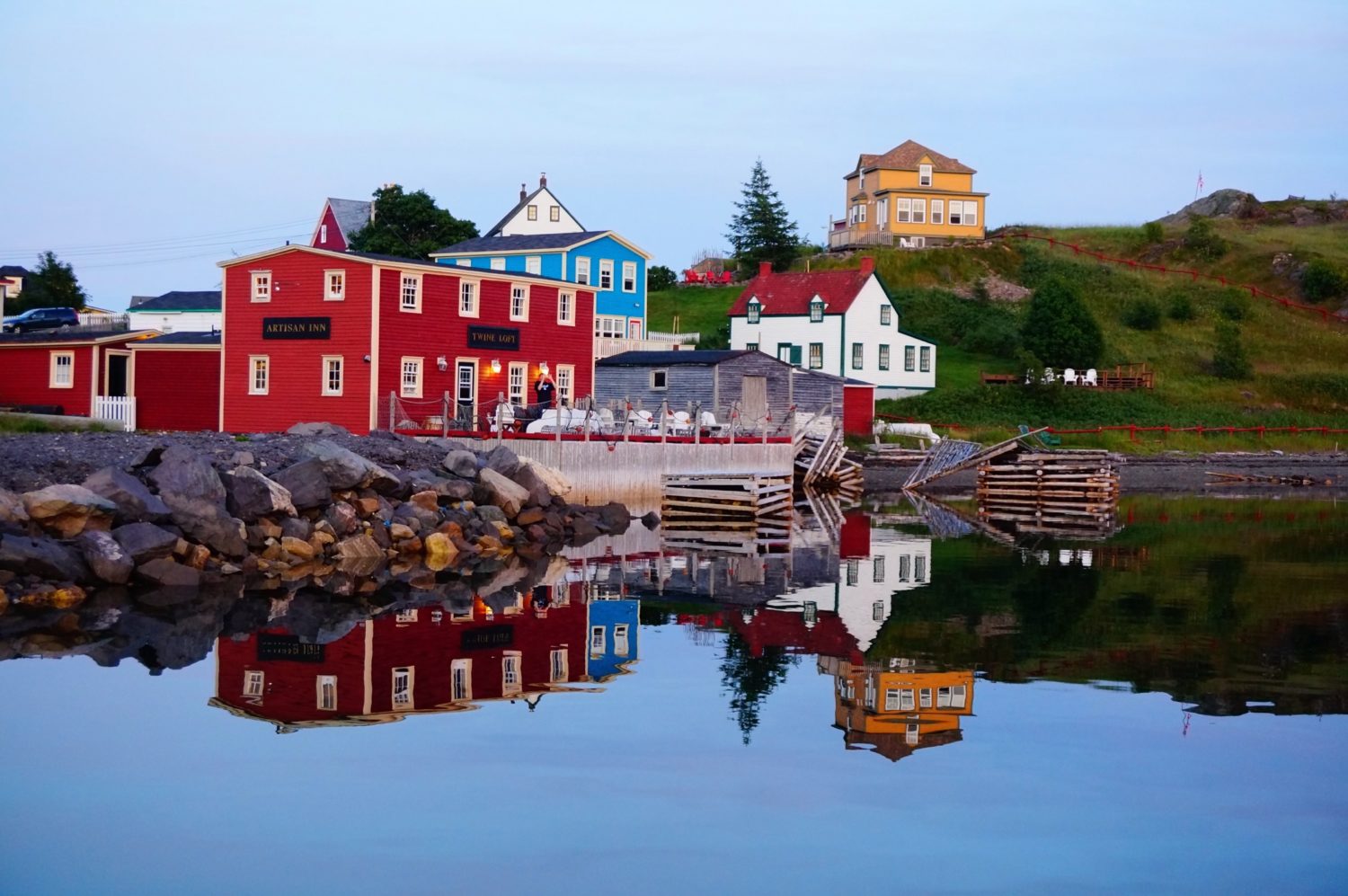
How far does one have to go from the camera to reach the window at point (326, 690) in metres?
15.8

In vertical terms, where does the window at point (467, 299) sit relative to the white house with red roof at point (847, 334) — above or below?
below

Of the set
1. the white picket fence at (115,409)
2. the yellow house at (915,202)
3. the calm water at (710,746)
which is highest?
the yellow house at (915,202)

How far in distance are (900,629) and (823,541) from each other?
14634mm

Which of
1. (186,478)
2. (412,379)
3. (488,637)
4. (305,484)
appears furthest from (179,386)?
(488,637)

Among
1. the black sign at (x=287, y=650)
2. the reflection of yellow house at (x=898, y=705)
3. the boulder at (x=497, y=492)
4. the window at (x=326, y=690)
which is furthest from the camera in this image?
the boulder at (x=497, y=492)

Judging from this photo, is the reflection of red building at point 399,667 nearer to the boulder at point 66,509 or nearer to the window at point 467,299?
the boulder at point 66,509

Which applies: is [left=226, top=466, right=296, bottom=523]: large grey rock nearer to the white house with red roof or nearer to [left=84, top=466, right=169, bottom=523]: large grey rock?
[left=84, top=466, right=169, bottom=523]: large grey rock

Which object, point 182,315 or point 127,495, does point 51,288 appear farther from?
point 127,495

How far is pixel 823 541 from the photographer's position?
119 ft

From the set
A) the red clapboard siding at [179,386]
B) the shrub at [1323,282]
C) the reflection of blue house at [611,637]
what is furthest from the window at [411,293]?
the shrub at [1323,282]

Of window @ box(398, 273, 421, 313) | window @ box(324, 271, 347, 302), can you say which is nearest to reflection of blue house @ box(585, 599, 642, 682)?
window @ box(398, 273, 421, 313)

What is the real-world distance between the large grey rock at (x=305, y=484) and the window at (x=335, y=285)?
653 inches

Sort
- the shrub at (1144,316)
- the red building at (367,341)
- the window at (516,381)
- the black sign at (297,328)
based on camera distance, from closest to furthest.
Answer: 1. the red building at (367,341)
2. the black sign at (297,328)
3. the window at (516,381)
4. the shrub at (1144,316)

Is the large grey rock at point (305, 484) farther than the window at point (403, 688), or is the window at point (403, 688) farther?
the large grey rock at point (305, 484)
